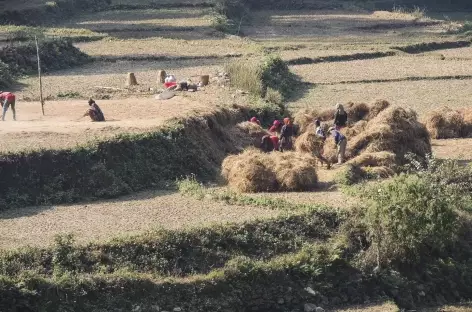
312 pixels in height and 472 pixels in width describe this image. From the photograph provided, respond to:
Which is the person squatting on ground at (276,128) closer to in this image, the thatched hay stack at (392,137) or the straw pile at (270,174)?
the thatched hay stack at (392,137)

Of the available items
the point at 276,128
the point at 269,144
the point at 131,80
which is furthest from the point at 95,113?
the point at 131,80

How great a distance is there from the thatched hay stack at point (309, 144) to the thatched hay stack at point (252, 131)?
1537 millimetres

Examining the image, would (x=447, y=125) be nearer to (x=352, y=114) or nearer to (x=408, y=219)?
(x=352, y=114)

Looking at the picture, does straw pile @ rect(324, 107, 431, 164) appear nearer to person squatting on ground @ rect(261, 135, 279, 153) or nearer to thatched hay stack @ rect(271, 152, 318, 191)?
person squatting on ground @ rect(261, 135, 279, 153)

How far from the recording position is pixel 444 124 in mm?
25719

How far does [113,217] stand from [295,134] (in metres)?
7.08

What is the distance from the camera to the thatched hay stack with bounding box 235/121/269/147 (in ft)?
78.8

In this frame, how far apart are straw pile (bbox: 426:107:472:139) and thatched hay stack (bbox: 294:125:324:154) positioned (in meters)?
4.31

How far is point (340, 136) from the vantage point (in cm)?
2195

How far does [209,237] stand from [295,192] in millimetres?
3648

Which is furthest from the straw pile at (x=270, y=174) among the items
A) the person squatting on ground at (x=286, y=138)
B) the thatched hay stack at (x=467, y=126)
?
the thatched hay stack at (x=467, y=126)

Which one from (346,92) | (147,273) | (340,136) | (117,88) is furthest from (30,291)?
(346,92)

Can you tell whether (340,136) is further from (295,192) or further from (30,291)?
(30,291)

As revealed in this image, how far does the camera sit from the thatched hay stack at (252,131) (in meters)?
24.0
